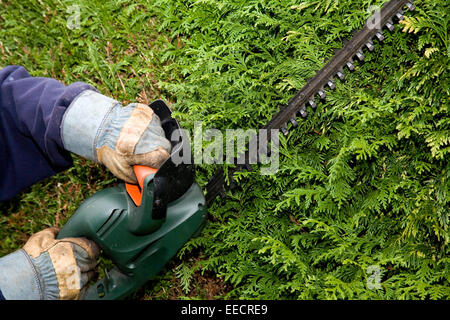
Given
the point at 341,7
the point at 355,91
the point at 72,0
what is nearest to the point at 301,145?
the point at 355,91

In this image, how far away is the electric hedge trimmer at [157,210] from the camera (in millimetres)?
2471

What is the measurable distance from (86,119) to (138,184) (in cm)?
48

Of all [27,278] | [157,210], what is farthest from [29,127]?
[157,210]

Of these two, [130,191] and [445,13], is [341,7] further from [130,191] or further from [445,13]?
[130,191]

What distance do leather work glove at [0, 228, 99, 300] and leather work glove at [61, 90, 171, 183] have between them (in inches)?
24.9

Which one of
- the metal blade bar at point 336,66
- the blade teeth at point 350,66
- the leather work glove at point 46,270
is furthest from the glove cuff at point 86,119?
the blade teeth at point 350,66

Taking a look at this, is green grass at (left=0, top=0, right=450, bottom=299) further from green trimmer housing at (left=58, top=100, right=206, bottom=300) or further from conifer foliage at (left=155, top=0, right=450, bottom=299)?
green trimmer housing at (left=58, top=100, right=206, bottom=300)

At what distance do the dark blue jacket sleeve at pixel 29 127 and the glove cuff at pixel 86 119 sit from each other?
2.0 inches

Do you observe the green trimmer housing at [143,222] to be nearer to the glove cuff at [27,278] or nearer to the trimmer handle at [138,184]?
the trimmer handle at [138,184]

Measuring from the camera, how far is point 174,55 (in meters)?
3.64

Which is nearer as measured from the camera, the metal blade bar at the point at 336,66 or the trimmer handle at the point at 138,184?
the trimmer handle at the point at 138,184

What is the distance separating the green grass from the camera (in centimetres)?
268

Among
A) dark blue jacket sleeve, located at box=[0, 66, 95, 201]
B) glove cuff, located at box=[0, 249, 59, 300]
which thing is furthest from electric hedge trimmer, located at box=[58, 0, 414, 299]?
dark blue jacket sleeve, located at box=[0, 66, 95, 201]

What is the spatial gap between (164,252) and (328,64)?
159 centimetres
